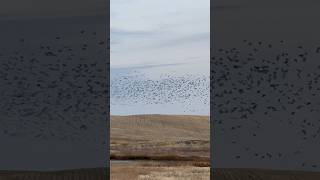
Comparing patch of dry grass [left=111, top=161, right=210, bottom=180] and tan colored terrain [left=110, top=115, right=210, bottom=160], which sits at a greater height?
tan colored terrain [left=110, top=115, right=210, bottom=160]

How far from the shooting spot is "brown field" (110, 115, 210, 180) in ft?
27.0

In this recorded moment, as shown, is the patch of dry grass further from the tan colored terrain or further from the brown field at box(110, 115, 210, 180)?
the tan colored terrain
